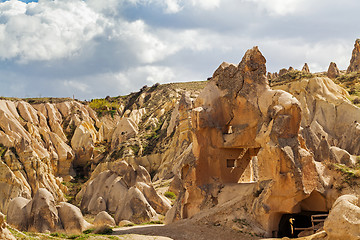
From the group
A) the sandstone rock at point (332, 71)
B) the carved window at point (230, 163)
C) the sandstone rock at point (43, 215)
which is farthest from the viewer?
the sandstone rock at point (332, 71)

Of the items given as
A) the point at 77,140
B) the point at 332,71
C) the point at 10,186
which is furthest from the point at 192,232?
the point at 332,71

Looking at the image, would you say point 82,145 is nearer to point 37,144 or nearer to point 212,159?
point 37,144

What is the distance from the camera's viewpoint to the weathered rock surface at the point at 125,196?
104 ft

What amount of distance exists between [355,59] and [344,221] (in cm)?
7415

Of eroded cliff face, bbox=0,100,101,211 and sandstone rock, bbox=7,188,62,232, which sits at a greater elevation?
eroded cliff face, bbox=0,100,101,211

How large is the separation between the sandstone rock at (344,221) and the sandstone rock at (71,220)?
13.5m

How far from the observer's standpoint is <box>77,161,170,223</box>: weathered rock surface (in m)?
31.7

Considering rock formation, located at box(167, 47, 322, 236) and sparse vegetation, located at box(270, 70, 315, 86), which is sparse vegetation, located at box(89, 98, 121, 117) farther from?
rock formation, located at box(167, 47, 322, 236)

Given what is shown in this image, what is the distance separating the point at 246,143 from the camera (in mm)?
21328

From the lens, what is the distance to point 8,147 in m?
53.0

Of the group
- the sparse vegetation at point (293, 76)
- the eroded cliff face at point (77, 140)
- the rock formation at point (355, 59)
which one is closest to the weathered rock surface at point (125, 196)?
the eroded cliff face at point (77, 140)

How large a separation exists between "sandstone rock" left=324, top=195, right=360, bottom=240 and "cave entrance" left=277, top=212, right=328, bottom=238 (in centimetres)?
395

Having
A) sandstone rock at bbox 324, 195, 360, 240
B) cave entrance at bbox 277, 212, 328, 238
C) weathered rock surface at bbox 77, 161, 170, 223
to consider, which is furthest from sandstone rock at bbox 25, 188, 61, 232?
sandstone rock at bbox 324, 195, 360, 240

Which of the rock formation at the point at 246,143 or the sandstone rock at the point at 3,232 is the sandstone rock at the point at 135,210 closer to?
the rock formation at the point at 246,143
